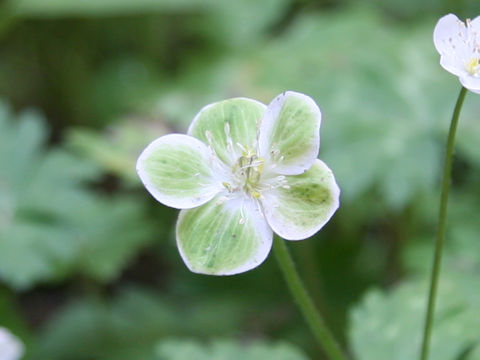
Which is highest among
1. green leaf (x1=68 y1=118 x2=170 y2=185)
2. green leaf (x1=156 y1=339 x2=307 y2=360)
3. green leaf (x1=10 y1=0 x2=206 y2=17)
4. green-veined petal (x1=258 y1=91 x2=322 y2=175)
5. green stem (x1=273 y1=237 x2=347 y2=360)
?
green leaf (x1=10 y1=0 x2=206 y2=17)

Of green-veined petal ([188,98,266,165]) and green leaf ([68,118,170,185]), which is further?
green leaf ([68,118,170,185])

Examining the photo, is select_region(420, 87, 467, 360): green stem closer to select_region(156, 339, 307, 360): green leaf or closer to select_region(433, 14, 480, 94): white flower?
select_region(433, 14, 480, 94): white flower

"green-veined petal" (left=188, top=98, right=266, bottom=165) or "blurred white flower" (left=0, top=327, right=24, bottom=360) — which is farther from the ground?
"green-veined petal" (left=188, top=98, right=266, bottom=165)

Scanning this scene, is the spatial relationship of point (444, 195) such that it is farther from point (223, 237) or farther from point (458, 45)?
point (223, 237)

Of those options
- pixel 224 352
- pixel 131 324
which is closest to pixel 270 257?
pixel 131 324

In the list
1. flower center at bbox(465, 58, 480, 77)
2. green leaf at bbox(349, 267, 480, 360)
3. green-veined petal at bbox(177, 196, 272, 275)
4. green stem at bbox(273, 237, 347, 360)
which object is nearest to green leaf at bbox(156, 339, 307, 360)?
green leaf at bbox(349, 267, 480, 360)

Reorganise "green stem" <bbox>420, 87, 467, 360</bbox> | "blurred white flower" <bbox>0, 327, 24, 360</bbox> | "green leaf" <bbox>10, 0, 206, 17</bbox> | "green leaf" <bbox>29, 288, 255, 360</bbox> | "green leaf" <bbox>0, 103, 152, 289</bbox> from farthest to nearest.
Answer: "green leaf" <bbox>10, 0, 206, 17</bbox> < "green leaf" <bbox>29, 288, 255, 360</bbox> < "green leaf" <bbox>0, 103, 152, 289</bbox> < "blurred white flower" <bbox>0, 327, 24, 360</bbox> < "green stem" <bbox>420, 87, 467, 360</bbox>

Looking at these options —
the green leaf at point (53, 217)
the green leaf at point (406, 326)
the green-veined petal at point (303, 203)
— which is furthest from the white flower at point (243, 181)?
the green leaf at point (53, 217)
